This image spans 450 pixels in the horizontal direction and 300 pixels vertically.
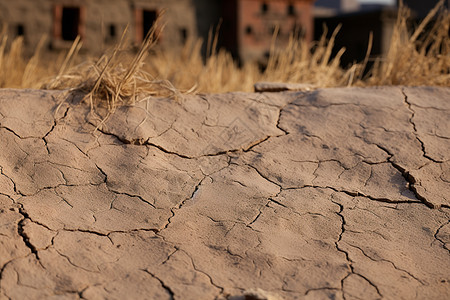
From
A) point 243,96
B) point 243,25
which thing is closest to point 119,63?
point 243,96

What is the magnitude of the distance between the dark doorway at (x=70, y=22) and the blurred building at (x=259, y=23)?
3.38 meters

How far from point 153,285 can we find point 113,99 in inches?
51.7

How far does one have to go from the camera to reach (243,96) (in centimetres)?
309

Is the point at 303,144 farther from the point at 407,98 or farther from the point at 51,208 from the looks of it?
the point at 51,208

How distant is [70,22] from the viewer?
11008 mm

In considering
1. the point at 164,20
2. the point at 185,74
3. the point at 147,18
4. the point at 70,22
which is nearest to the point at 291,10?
the point at 147,18

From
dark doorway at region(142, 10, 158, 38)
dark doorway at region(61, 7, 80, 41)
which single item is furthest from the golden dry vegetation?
dark doorway at region(142, 10, 158, 38)

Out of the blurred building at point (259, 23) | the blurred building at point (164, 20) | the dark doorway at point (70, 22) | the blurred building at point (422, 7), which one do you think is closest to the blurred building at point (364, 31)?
the blurred building at point (422, 7)

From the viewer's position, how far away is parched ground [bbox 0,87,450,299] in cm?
187

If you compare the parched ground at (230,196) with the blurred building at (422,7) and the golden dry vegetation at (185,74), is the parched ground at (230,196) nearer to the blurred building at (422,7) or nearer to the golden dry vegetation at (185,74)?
the golden dry vegetation at (185,74)

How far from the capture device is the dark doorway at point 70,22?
10484mm

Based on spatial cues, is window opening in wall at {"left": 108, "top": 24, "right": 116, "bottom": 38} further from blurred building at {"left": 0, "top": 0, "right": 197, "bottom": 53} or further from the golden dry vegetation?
the golden dry vegetation

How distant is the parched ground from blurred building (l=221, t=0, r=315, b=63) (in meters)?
8.58

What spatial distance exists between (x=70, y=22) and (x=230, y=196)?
970cm
